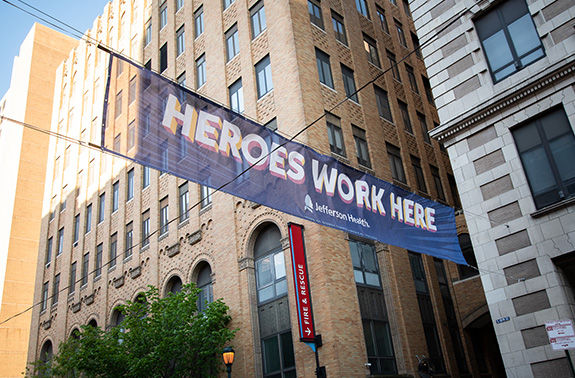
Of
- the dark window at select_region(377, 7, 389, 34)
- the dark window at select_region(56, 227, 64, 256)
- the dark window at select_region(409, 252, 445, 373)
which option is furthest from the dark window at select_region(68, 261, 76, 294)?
the dark window at select_region(377, 7, 389, 34)

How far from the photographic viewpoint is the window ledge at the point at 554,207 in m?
12.4

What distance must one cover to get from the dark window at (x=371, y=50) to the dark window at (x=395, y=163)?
17.7ft

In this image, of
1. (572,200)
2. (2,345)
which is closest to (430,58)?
(572,200)

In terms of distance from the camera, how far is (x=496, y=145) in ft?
46.8

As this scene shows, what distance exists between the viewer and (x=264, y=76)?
2416 centimetres

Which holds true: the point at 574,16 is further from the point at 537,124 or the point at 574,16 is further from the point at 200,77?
the point at 200,77

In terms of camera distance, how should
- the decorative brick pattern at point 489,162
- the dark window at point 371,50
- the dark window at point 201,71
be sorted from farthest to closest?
the dark window at point 371,50
the dark window at point 201,71
the decorative brick pattern at point 489,162

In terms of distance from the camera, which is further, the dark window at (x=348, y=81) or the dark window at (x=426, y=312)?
the dark window at (x=348, y=81)

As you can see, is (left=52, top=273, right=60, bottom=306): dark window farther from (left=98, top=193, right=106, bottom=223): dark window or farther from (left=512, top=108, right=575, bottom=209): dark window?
(left=512, top=108, right=575, bottom=209): dark window

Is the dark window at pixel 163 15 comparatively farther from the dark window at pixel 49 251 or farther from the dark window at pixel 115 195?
the dark window at pixel 49 251

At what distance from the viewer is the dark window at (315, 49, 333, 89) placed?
2423cm

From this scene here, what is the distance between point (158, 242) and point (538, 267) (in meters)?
19.9

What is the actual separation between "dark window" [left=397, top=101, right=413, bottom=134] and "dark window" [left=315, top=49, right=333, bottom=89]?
6.66 metres

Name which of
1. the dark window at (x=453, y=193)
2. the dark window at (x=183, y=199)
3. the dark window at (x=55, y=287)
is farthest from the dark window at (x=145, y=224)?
the dark window at (x=453, y=193)
